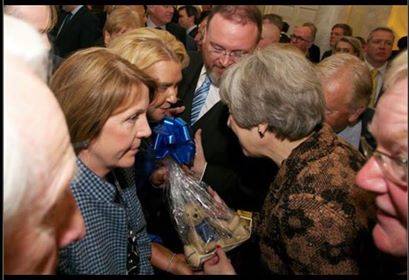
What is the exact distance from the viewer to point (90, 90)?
1.39 metres

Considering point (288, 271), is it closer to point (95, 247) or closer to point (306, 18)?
point (95, 247)

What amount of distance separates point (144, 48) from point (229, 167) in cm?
90

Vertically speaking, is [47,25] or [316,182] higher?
[47,25]

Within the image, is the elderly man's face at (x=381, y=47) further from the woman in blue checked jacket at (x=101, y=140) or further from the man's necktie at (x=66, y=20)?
the woman in blue checked jacket at (x=101, y=140)

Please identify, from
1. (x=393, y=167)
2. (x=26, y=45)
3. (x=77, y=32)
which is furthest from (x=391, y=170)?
(x=77, y=32)

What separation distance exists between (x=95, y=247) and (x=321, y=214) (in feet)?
2.60

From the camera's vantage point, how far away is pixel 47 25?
6.97 feet

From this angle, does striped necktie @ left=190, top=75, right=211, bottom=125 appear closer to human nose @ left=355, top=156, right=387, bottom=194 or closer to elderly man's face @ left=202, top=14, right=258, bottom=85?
elderly man's face @ left=202, top=14, right=258, bottom=85

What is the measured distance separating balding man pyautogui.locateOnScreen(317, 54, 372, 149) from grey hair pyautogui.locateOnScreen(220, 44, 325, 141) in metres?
0.79

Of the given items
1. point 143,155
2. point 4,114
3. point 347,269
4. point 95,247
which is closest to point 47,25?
point 143,155

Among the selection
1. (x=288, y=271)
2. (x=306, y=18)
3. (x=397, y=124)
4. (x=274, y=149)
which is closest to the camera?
(x=397, y=124)

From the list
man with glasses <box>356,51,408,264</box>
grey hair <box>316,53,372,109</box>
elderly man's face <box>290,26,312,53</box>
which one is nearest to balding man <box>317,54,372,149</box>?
grey hair <box>316,53,372,109</box>

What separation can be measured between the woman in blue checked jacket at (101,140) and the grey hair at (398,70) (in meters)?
0.87

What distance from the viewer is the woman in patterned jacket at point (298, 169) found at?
4.60 feet
